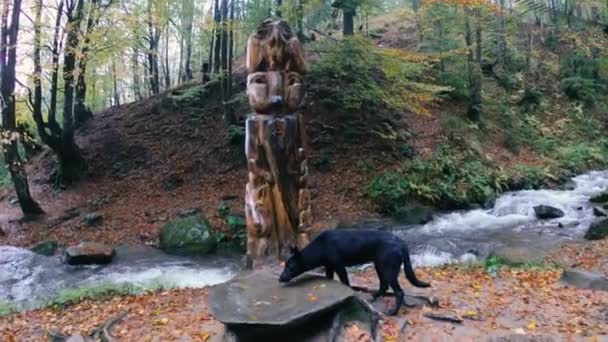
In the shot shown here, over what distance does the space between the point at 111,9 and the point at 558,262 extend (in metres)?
14.8

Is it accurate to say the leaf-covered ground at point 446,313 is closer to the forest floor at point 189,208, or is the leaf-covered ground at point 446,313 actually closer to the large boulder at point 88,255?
the forest floor at point 189,208

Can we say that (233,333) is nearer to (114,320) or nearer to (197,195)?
(114,320)

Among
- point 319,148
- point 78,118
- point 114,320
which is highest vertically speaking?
point 78,118

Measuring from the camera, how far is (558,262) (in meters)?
9.92

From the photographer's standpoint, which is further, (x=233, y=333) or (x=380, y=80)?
(x=380, y=80)

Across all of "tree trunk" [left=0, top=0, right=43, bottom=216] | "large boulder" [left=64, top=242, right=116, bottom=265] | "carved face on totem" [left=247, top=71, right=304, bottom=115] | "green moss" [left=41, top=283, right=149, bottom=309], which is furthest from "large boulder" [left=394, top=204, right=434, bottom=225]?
"tree trunk" [left=0, top=0, right=43, bottom=216]

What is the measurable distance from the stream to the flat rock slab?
4.22 metres

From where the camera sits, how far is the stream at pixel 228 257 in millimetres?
10336

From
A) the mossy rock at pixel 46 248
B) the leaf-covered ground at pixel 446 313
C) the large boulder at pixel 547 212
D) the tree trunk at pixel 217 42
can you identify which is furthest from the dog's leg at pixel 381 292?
the tree trunk at pixel 217 42

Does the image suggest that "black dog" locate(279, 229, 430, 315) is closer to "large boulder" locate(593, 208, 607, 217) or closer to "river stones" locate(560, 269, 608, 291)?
"river stones" locate(560, 269, 608, 291)

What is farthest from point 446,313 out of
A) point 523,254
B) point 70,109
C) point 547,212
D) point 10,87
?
point 70,109

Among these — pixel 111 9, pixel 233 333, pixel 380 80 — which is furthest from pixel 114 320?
pixel 380 80

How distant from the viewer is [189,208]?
14.9 metres

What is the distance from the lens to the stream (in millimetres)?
10336
